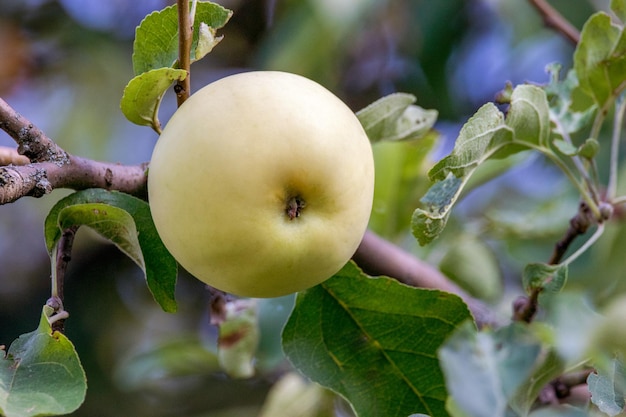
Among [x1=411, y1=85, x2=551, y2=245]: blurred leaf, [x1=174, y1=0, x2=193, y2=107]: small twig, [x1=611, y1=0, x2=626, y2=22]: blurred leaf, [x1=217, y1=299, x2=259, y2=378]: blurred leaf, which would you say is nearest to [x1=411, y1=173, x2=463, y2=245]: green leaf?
[x1=411, y1=85, x2=551, y2=245]: blurred leaf

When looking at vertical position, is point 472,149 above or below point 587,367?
above

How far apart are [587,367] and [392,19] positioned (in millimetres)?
1453

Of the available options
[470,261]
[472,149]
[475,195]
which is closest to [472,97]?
[475,195]

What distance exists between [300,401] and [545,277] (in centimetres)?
55

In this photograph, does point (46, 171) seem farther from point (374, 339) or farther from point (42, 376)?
point (374, 339)

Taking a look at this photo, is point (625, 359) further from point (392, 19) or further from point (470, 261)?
point (392, 19)

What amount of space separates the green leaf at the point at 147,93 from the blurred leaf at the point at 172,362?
2.73ft

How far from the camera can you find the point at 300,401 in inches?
47.6

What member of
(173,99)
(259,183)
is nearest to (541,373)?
(259,183)

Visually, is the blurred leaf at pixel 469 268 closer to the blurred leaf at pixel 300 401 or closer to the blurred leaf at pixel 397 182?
the blurred leaf at pixel 397 182

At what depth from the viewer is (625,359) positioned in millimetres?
622

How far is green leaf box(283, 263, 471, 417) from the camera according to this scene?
0.75 metres

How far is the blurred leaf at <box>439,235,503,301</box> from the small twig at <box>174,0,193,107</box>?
78 centimetres

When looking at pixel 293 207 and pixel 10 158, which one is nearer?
pixel 293 207
